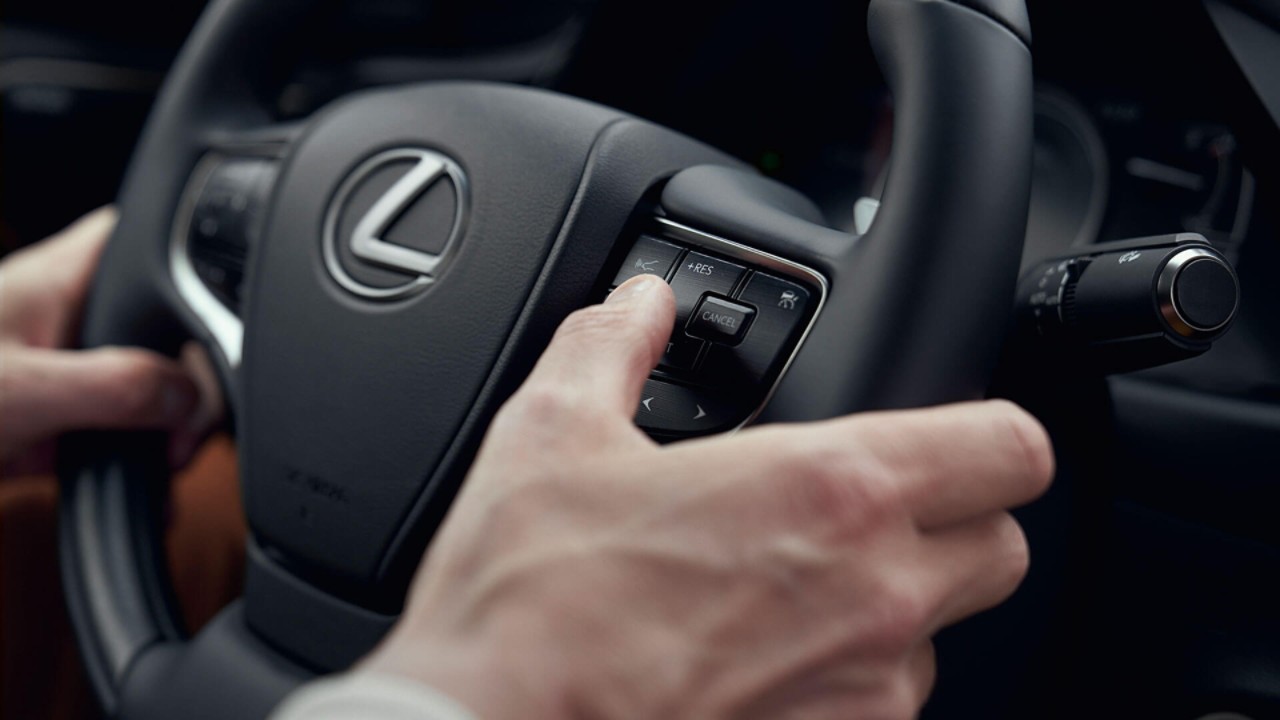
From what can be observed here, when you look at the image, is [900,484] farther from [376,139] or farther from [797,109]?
[797,109]

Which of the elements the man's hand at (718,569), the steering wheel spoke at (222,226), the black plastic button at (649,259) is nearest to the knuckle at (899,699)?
the man's hand at (718,569)

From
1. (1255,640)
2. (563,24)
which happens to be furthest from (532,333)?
Result: (563,24)

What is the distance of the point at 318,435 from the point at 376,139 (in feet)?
0.64

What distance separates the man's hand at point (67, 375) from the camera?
83 centimetres

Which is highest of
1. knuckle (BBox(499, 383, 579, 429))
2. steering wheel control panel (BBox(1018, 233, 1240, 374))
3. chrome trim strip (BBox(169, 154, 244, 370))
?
steering wheel control panel (BBox(1018, 233, 1240, 374))

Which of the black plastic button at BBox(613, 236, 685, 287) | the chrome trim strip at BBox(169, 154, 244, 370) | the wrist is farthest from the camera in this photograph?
the chrome trim strip at BBox(169, 154, 244, 370)

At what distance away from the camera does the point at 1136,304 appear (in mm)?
454

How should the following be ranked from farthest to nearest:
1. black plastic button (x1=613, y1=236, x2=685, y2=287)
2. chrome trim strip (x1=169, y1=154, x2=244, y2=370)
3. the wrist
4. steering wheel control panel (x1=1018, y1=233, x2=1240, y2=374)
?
chrome trim strip (x1=169, y1=154, x2=244, y2=370), black plastic button (x1=613, y1=236, x2=685, y2=287), steering wheel control panel (x1=1018, y1=233, x2=1240, y2=374), the wrist

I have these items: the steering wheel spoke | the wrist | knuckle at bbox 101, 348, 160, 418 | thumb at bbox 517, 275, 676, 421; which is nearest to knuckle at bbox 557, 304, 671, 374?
thumb at bbox 517, 275, 676, 421

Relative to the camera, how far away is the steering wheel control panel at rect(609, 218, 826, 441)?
503 mm

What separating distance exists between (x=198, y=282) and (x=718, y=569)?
63 cm

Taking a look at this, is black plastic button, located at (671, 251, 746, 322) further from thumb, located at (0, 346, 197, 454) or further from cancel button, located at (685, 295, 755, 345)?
thumb, located at (0, 346, 197, 454)

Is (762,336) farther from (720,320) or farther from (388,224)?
(388,224)

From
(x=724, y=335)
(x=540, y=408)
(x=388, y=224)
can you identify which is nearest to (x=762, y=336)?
(x=724, y=335)
